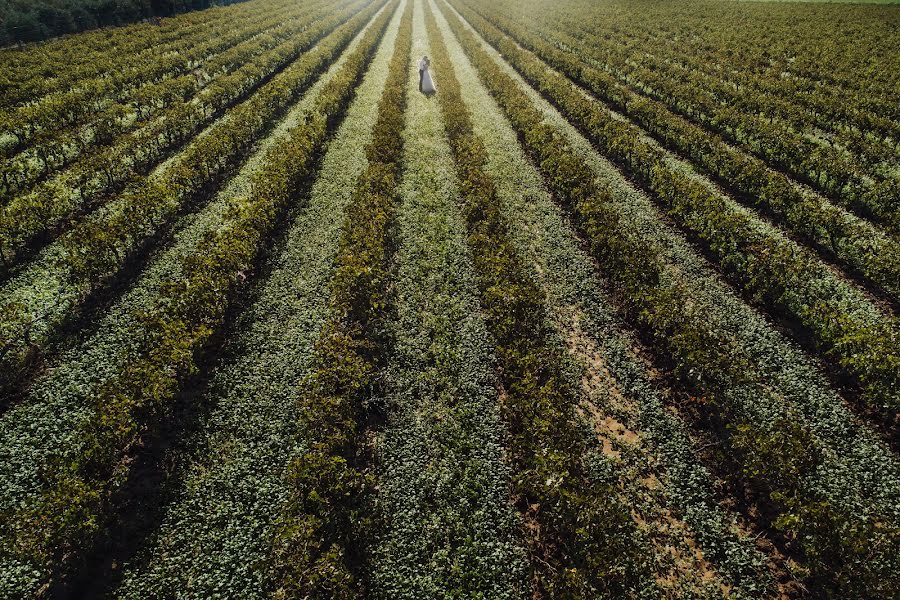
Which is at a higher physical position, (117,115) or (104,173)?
(117,115)

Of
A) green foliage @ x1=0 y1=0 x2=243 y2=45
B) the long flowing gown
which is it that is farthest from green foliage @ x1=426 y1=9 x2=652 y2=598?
green foliage @ x1=0 y1=0 x2=243 y2=45

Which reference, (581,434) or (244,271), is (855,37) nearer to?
(581,434)

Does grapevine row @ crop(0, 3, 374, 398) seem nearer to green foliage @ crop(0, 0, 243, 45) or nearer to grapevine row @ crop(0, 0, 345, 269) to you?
grapevine row @ crop(0, 0, 345, 269)

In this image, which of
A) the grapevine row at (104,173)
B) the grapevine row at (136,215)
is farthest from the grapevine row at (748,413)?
the grapevine row at (104,173)

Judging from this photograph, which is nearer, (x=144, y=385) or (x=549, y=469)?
(x=549, y=469)

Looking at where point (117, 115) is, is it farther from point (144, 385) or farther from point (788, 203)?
point (788, 203)

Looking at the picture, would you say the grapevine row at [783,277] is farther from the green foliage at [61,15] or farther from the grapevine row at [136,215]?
the green foliage at [61,15]

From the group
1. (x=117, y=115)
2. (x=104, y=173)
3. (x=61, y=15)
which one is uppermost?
(x=61, y=15)

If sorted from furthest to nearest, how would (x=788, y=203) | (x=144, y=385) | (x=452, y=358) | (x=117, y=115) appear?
(x=117, y=115) < (x=788, y=203) < (x=452, y=358) < (x=144, y=385)

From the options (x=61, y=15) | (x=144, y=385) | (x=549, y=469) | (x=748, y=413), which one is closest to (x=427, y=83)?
(x=144, y=385)
